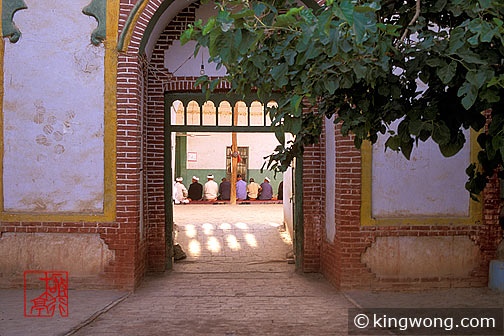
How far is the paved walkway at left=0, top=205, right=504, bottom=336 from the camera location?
16.5ft

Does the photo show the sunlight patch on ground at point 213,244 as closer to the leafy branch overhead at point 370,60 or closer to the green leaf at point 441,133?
the leafy branch overhead at point 370,60

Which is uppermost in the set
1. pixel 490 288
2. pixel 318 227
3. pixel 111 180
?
pixel 111 180

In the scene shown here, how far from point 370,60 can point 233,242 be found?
719cm

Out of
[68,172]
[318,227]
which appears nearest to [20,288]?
[68,172]

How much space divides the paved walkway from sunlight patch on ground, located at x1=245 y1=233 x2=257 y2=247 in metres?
0.66

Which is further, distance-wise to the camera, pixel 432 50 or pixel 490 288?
pixel 490 288

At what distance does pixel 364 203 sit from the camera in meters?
6.52

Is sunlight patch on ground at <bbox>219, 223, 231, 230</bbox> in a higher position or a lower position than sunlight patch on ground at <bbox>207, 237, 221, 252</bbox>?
higher

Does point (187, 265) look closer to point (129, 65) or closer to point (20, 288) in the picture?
point (20, 288)

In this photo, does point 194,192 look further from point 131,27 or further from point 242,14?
point 242,14

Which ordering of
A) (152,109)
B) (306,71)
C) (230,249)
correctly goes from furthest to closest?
1. (230,249)
2. (152,109)
3. (306,71)

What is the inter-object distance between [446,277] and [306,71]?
4.60 m

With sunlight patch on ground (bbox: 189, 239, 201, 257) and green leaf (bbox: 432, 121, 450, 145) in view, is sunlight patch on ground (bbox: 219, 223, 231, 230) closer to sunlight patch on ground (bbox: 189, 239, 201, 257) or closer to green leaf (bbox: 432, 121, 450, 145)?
sunlight patch on ground (bbox: 189, 239, 201, 257)

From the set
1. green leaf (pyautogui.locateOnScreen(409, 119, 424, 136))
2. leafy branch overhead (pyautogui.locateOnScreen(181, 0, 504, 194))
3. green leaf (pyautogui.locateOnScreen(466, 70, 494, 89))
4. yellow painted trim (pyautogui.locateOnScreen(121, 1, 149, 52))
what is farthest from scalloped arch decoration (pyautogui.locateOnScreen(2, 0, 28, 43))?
green leaf (pyautogui.locateOnScreen(466, 70, 494, 89))
